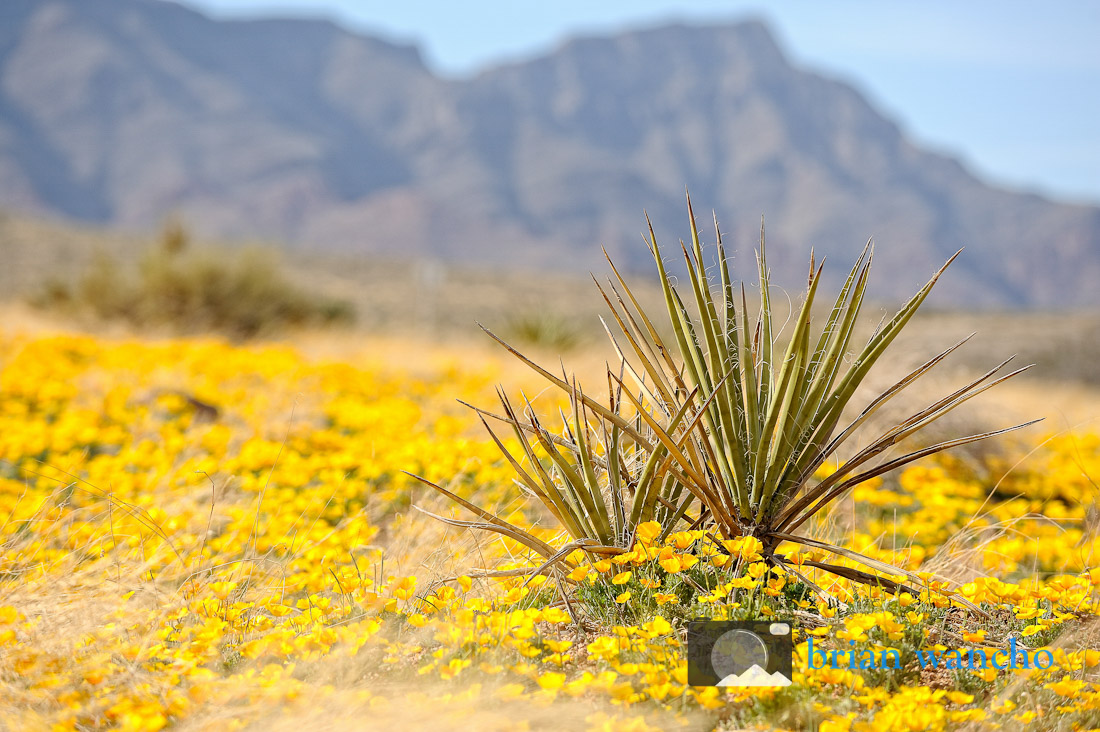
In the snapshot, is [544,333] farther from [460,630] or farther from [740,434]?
[460,630]

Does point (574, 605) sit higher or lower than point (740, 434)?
lower

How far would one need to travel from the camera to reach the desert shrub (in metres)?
12.3

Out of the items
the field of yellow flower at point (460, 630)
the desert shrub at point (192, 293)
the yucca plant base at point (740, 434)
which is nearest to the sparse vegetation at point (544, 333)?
the desert shrub at point (192, 293)

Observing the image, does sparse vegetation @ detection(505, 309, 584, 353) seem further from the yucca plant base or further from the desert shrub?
the yucca plant base

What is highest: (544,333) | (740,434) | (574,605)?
(740,434)

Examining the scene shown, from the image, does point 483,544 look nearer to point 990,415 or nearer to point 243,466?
point 243,466

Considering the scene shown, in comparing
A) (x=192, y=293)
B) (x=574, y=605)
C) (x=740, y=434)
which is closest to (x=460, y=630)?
(x=574, y=605)

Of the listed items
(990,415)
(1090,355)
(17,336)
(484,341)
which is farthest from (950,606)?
(1090,355)

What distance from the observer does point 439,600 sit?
249cm

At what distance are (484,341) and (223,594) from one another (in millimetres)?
11486

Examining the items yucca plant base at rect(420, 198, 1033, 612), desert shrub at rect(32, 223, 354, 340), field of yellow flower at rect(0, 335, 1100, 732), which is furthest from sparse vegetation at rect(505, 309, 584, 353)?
yucca plant base at rect(420, 198, 1033, 612)

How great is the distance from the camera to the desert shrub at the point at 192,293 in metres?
12.3

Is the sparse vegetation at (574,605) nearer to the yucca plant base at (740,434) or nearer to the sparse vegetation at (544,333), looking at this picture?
the yucca plant base at (740,434)

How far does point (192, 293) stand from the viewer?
12508mm
